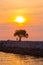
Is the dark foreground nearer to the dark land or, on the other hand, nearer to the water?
the dark land

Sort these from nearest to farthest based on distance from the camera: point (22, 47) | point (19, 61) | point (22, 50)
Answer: point (19, 61), point (22, 50), point (22, 47)

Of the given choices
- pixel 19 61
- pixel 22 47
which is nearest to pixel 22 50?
pixel 22 47

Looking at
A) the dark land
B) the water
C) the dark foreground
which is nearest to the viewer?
the water

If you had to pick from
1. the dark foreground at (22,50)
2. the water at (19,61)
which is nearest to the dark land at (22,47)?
the dark foreground at (22,50)

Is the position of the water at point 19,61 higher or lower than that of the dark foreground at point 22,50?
lower

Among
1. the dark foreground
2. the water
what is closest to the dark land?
the dark foreground

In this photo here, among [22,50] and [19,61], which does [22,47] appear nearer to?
[22,50]

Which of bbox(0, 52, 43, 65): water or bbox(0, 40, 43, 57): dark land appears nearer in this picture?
bbox(0, 52, 43, 65): water

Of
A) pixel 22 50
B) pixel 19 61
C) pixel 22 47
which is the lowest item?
pixel 19 61

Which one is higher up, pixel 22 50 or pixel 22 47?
pixel 22 47

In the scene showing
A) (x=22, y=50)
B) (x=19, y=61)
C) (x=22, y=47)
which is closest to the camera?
(x=19, y=61)

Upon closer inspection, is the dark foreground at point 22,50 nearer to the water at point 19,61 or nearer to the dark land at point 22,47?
the dark land at point 22,47

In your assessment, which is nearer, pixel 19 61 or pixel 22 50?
pixel 19 61

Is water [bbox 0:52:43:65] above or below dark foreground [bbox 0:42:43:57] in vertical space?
below
